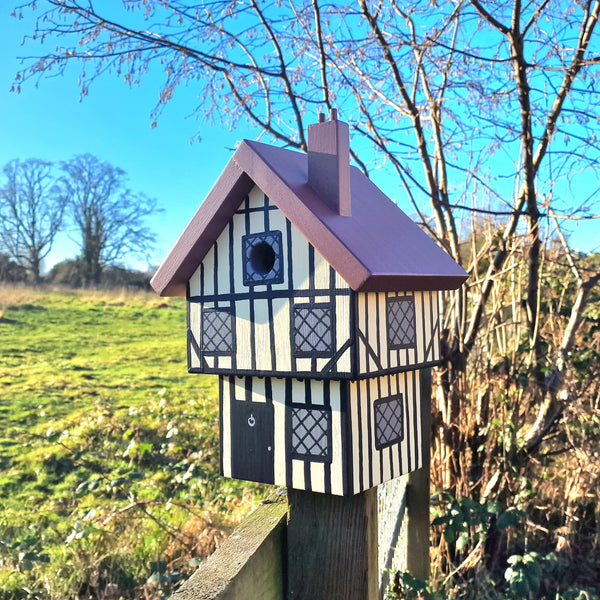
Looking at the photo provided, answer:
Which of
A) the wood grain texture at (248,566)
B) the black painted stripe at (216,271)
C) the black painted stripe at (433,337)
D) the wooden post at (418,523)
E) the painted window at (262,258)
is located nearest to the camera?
the wood grain texture at (248,566)

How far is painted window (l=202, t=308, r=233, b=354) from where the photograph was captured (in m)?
1.51

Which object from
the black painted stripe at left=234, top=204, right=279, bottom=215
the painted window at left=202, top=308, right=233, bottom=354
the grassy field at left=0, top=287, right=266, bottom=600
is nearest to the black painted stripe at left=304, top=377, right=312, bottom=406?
the painted window at left=202, top=308, right=233, bottom=354

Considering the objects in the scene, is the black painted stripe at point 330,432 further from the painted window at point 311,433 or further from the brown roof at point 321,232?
the brown roof at point 321,232

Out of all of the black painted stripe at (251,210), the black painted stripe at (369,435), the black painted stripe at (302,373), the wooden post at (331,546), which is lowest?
the wooden post at (331,546)

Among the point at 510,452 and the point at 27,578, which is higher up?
the point at 510,452

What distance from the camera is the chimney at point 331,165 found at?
1438mm

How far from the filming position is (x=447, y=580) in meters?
2.95

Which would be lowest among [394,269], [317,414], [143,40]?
[317,414]

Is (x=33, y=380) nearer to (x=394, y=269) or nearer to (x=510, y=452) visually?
(x=510, y=452)

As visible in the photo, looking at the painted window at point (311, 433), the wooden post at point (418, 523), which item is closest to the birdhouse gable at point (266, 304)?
the painted window at point (311, 433)

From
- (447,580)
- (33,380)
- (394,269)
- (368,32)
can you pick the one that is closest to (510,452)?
(447,580)

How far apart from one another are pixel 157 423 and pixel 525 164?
3.97 metres

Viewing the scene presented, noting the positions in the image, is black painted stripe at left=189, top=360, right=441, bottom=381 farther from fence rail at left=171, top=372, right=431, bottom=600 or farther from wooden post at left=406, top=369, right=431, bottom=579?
wooden post at left=406, top=369, right=431, bottom=579

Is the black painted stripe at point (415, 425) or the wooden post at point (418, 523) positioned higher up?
the black painted stripe at point (415, 425)
